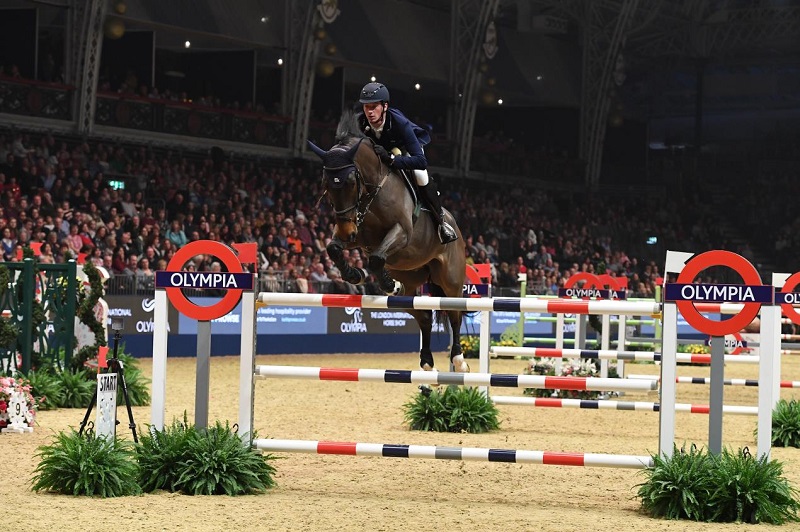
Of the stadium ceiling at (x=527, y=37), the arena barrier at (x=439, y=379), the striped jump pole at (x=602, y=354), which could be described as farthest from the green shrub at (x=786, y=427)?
the stadium ceiling at (x=527, y=37)

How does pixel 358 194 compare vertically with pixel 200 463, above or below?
above

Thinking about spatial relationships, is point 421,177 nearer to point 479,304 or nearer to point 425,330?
point 425,330

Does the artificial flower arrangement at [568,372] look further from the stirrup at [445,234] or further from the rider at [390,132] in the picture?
the rider at [390,132]

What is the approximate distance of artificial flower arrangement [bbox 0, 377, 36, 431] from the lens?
10.1m

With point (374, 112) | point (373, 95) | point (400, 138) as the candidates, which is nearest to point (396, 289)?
point (400, 138)

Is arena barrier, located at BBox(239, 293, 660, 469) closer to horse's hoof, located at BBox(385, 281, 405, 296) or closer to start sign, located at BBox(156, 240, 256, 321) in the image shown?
start sign, located at BBox(156, 240, 256, 321)

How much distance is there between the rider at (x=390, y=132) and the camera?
838 centimetres

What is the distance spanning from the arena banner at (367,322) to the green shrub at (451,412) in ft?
37.3

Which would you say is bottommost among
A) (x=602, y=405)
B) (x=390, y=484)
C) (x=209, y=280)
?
(x=390, y=484)

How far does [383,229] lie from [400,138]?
74cm

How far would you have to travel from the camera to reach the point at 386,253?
8211 millimetres

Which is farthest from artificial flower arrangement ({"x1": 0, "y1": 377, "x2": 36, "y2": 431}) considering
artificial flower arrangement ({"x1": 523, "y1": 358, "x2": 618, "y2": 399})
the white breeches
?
artificial flower arrangement ({"x1": 523, "y1": 358, "x2": 618, "y2": 399})

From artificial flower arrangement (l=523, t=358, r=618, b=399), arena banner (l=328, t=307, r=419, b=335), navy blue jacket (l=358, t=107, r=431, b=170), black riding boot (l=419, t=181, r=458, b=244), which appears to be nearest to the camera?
navy blue jacket (l=358, t=107, r=431, b=170)

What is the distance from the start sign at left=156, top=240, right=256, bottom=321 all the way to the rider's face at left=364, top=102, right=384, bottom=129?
1731 mm
